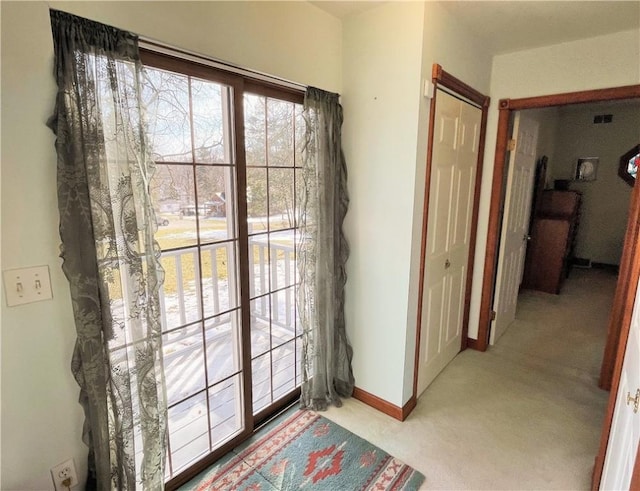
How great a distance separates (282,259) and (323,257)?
10.0 inches

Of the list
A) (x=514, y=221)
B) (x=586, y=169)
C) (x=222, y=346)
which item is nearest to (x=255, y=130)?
(x=222, y=346)

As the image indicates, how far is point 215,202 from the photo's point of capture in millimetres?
1662

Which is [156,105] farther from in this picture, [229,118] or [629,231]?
[629,231]

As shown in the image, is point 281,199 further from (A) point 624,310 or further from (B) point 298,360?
(A) point 624,310

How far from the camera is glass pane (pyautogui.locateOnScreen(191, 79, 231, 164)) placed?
5.00ft

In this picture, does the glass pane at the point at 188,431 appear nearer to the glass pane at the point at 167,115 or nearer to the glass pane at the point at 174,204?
the glass pane at the point at 174,204

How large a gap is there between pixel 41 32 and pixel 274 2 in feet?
3.36

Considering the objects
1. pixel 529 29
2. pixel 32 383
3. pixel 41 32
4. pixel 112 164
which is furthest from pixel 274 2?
pixel 32 383

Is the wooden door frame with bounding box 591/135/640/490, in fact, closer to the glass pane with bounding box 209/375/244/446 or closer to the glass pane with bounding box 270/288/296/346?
the glass pane with bounding box 270/288/296/346

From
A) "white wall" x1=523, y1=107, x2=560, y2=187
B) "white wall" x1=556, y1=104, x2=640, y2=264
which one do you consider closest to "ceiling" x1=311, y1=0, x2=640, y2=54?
"white wall" x1=523, y1=107, x2=560, y2=187

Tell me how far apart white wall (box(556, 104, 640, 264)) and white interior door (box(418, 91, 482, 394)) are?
4.14 m

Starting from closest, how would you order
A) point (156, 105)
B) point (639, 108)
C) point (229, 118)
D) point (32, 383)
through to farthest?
point (32, 383), point (156, 105), point (229, 118), point (639, 108)

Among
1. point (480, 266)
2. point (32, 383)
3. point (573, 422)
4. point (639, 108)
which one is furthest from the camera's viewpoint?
point (639, 108)

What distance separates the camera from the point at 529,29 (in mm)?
2191
